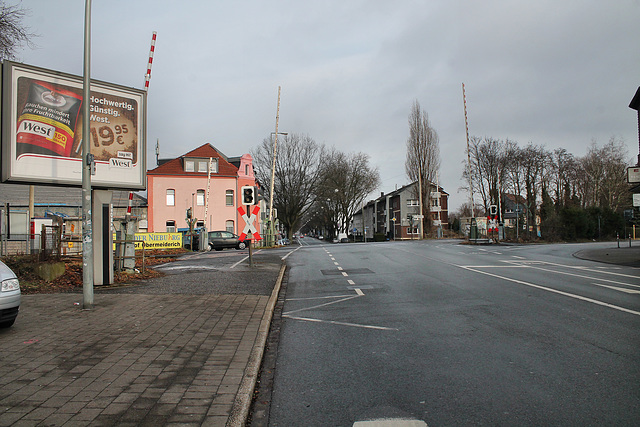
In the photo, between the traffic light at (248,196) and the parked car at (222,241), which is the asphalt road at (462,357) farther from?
the parked car at (222,241)

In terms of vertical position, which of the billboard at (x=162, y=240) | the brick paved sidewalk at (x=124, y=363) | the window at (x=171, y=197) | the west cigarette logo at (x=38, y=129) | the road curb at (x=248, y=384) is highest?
the window at (x=171, y=197)

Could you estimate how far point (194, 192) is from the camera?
53312 millimetres

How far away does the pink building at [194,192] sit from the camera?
52469 mm

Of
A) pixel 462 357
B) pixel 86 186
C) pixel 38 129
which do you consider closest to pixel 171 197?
pixel 38 129

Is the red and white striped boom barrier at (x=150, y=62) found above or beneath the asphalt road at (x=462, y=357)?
above

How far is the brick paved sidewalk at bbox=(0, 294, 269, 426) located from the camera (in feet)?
11.8

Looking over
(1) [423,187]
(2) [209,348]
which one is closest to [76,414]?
(2) [209,348]

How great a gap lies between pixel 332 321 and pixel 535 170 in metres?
54.2

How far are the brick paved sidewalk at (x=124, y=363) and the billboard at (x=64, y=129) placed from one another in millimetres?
3313

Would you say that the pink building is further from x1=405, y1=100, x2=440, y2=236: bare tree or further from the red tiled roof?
x1=405, y1=100, x2=440, y2=236: bare tree

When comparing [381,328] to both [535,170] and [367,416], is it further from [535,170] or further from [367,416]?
[535,170]

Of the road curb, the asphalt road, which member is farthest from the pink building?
the road curb

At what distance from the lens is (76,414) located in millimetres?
3533

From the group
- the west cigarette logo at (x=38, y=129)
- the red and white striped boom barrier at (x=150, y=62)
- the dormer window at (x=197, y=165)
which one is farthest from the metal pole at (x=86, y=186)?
the dormer window at (x=197, y=165)
